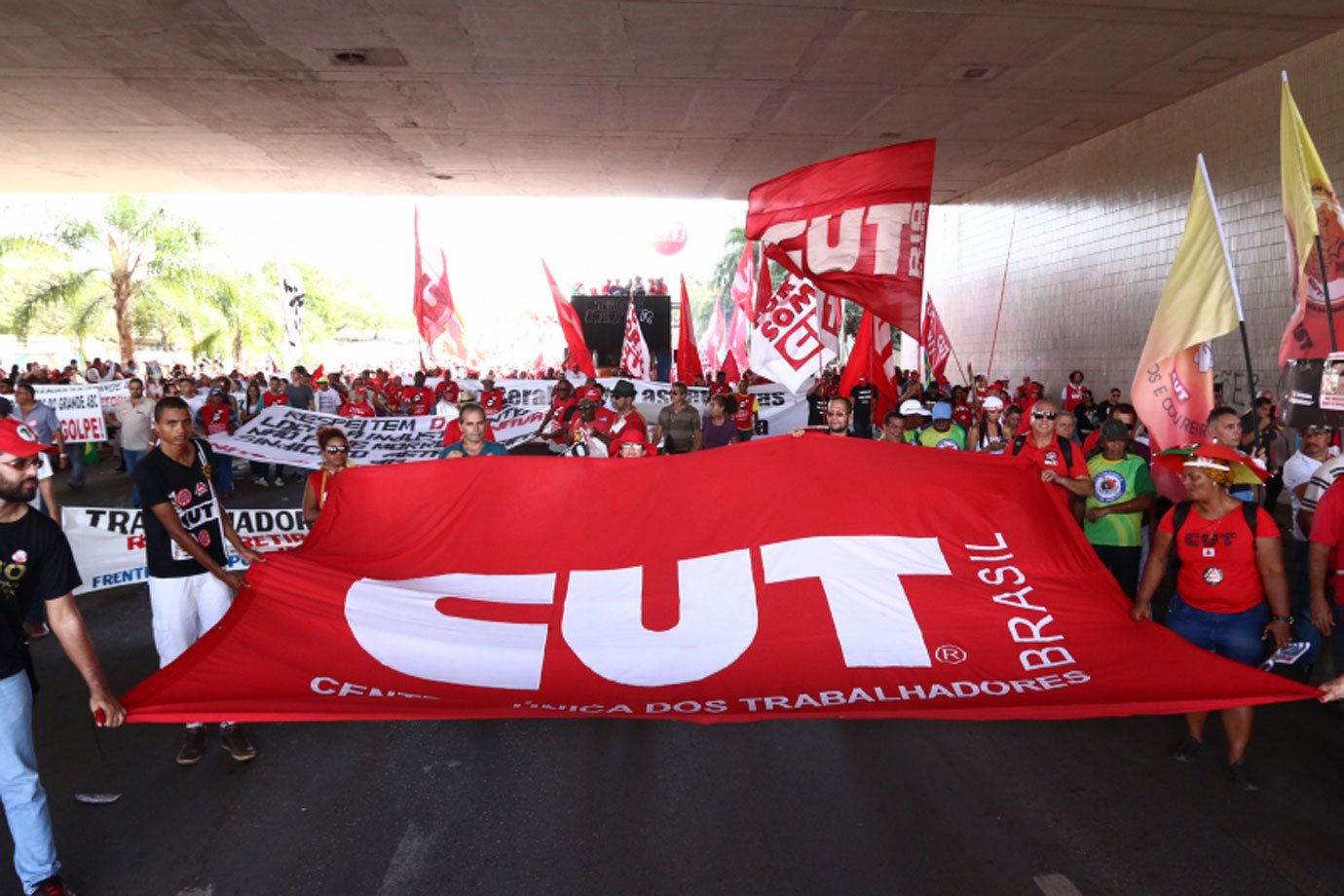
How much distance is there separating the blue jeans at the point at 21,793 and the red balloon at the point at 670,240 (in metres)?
70.2

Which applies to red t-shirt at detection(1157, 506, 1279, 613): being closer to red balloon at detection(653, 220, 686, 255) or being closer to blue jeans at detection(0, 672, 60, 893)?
blue jeans at detection(0, 672, 60, 893)

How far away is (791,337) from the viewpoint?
31.8 feet

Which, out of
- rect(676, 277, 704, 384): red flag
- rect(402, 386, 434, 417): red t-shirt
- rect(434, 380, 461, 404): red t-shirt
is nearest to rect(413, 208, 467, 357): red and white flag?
rect(434, 380, 461, 404): red t-shirt

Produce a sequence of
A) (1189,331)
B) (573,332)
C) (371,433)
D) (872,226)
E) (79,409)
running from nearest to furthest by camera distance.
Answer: (1189,331) → (872,226) → (371,433) → (79,409) → (573,332)

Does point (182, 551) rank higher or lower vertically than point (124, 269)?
lower

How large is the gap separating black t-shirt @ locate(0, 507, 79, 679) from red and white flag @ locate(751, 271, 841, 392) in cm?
717

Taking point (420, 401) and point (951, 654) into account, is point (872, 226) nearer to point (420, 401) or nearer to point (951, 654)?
point (951, 654)

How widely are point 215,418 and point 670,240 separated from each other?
63733 millimetres

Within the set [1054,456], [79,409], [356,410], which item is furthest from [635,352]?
[1054,456]

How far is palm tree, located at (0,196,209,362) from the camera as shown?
30.8 m

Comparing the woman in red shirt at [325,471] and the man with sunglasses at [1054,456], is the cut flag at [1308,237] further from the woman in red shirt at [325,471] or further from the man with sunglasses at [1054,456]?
the woman in red shirt at [325,471]

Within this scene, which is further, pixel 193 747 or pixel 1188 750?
pixel 193 747

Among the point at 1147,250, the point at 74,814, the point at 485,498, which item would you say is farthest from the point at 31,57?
the point at 1147,250

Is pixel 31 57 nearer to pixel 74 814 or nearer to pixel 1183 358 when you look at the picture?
pixel 74 814
